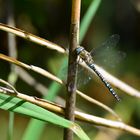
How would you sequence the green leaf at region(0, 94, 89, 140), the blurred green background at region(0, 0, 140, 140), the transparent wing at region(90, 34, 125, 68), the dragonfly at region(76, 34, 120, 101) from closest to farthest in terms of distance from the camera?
1. the green leaf at region(0, 94, 89, 140)
2. the dragonfly at region(76, 34, 120, 101)
3. the transparent wing at region(90, 34, 125, 68)
4. the blurred green background at region(0, 0, 140, 140)

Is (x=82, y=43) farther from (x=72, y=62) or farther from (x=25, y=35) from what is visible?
(x=72, y=62)

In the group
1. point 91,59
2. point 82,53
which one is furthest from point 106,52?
point 82,53

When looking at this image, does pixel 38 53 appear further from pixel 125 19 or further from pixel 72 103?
pixel 72 103

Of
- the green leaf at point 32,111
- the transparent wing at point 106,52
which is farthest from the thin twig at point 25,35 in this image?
the transparent wing at point 106,52

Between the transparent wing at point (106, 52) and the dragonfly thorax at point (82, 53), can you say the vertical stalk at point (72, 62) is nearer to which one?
the dragonfly thorax at point (82, 53)

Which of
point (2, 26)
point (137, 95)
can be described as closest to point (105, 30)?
point (137, 95)

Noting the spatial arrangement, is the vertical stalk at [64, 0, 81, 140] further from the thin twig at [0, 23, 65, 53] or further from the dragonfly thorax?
the thin twig at [0, 23, 65, 53]

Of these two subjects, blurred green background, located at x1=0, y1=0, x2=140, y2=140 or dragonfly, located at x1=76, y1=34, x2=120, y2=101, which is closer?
dragonfly, located at x1=76, y1=34, x2=120, y2=101

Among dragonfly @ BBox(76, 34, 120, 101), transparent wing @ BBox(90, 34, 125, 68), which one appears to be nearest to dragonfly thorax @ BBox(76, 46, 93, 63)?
dragonfly @ BBox(76, 34, 120, 101)
